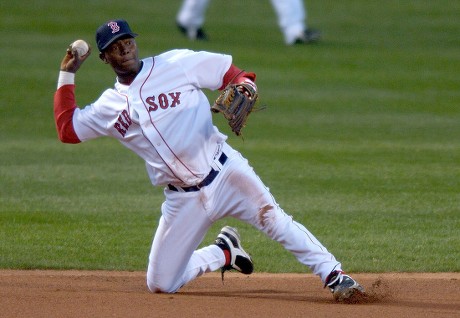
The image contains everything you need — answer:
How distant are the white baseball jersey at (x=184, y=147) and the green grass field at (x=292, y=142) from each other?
1.25m

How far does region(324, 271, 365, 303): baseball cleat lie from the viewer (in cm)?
561

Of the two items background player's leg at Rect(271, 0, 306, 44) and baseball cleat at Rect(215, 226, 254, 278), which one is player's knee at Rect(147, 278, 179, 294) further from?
background player's leg at Rect(271, 0, 306, 44)

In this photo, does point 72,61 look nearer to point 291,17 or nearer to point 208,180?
point 208,180


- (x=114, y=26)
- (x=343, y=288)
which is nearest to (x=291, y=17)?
(x=114, y=26)

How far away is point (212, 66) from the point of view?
5.89m

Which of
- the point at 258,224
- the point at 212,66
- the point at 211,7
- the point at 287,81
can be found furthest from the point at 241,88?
the point at 211,7

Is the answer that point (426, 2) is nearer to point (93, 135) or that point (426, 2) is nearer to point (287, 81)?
point (287, 81)

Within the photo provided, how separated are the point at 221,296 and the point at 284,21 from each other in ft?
38.8

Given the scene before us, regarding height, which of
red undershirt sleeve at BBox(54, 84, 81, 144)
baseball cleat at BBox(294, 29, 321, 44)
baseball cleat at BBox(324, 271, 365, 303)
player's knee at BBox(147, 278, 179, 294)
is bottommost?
baseball cleat at BBox(294, 29, 321, 44)

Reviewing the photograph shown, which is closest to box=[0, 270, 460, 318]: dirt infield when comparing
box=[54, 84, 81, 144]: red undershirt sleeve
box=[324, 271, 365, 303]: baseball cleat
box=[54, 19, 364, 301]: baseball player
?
box=[324, 271, 365, 303]: baseball cleat

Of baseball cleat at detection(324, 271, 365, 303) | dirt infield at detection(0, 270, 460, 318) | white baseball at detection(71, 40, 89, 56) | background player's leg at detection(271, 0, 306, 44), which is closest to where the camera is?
dirt infield at detection(0, 270, 460, 318)

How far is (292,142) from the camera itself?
1145cm

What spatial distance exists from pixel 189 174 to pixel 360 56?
1130 cm

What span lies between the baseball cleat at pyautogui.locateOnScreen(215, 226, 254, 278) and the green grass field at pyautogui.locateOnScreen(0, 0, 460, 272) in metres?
0.52
